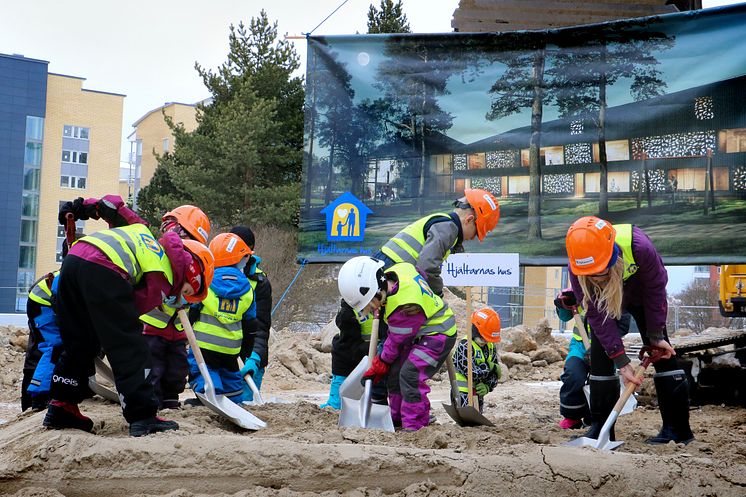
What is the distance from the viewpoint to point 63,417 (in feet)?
15.5

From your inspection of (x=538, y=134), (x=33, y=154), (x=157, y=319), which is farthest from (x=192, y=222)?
(x=33, y=154)

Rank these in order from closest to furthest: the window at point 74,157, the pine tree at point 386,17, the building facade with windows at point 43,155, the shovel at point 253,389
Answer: the shovel at point 253,389
the pine tree at point 386,17
the building facade with windows at point 43,155
the window at point 74,157

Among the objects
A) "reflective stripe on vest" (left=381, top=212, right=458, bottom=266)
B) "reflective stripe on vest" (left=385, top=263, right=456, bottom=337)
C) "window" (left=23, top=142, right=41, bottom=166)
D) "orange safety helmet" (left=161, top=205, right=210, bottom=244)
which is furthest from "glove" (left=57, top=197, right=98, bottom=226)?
"window" (left=23, top=142, right=41, bottom=166)

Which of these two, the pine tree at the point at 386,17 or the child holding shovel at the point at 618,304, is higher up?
the pine tree at the point at 386,17

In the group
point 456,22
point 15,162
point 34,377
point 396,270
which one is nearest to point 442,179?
point 456,22

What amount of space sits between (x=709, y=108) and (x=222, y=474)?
7535 millimetres

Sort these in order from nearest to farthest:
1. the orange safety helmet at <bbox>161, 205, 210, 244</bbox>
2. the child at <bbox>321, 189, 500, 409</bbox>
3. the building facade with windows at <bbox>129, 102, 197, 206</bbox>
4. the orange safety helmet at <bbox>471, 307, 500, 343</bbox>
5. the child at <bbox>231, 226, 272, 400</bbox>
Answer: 1. the child at <bbox>321, 189, 500, 409</bbox>
2. the orange safety helmet at <bbox>161, 205, 210, 244</bbox>
3. the child at <bbox>231, 226, 272, 400</bbox>
4. the orange safety helmet at <bbox>471, 307, 500, 343</bbox>
5. the building facade with windows at <bbox>129, 102, 197, 206</bbox>

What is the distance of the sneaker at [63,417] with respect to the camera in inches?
185

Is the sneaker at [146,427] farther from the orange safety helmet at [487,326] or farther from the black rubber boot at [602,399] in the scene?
the orange safety helmet at [487,326]

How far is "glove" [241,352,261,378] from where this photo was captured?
7.08m

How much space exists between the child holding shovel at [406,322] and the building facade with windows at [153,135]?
154 ft

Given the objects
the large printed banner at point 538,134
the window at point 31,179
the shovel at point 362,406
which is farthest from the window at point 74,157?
the shovel at point 362,406

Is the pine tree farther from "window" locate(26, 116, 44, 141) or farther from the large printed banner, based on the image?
"window" locate(26, 116, 44, 141)

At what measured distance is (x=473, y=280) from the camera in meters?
7.66
